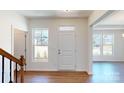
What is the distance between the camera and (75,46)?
8.41 metres

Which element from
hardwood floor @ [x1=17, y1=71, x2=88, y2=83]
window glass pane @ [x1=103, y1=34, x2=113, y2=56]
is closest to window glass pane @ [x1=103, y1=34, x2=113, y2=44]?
window glass pane @ [x1=103, y1=34, x2=113, y2=56]

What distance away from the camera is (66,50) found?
27.9ft

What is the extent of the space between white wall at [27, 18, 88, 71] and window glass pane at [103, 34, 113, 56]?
458 cm

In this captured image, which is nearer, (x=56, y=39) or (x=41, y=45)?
(x=56, y=39)

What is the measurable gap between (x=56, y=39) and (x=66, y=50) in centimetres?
69

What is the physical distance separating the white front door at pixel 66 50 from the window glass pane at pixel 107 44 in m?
4.75

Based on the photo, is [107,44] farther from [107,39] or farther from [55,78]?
[55,78]

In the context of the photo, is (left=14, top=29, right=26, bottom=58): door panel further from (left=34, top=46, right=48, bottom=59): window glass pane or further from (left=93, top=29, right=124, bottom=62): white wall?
(left=93, top=29, right=124, bottom=62): white wall

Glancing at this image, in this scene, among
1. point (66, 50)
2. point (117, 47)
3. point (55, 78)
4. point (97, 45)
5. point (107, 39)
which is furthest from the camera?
point (97, 45)

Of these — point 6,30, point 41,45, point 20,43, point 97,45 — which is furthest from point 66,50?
point 97,45
